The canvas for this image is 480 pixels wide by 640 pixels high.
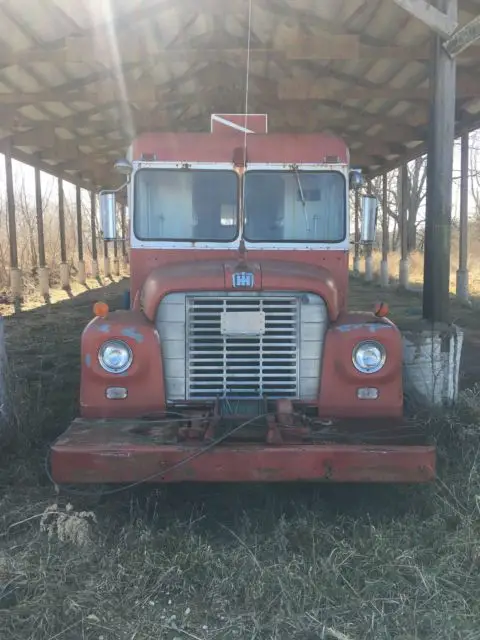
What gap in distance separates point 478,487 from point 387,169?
16.5 metres

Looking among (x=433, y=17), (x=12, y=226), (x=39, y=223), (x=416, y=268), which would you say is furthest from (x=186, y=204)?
(x=416, y=268)

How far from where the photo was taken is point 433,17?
6.18 m

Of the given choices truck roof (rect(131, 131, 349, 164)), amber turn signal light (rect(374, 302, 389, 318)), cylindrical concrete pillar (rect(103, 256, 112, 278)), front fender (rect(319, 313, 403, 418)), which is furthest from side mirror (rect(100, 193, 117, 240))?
cylindrical concrete pillar (rect(103, 256, 112, 278))

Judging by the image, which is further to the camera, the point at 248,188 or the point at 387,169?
the point at 387,169

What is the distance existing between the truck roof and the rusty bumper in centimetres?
241

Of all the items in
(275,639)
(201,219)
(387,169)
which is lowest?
(275,639)

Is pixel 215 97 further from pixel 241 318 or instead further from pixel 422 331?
pixel 241 318

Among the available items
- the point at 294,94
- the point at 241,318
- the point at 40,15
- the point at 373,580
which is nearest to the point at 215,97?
the point at 294,94

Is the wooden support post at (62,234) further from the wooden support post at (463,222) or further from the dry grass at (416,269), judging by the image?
the wooden support post at (463,222)

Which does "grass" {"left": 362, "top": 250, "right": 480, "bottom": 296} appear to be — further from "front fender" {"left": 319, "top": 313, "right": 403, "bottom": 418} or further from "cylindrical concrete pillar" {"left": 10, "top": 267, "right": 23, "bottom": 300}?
Answer: "front fender" {"left": 319, "top": 313, "right": 403, "bottom": 418}

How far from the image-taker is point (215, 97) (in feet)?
43.3

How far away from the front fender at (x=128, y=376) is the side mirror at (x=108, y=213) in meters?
1.34

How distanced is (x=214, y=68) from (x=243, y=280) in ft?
27.2

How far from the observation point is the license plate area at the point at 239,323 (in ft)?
13.6
